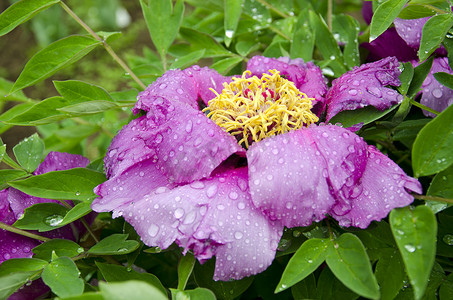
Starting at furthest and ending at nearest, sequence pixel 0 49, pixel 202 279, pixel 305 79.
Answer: pixel 0 49 → pixel 305 79 → pixel 202 279

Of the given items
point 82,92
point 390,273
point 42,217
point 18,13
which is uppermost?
point 18,13

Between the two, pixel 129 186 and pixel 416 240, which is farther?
pixel 129 186

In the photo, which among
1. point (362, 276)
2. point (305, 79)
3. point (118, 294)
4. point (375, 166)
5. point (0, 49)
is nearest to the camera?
point (118, 294)

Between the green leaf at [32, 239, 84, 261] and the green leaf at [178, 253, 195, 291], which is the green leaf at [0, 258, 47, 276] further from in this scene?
the green leaf at [178, 253, 195, 291]

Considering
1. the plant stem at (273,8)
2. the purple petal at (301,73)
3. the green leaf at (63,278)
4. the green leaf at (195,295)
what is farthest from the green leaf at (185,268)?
the plant stem at (273,8)

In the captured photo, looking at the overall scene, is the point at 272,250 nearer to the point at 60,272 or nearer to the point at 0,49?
the point at 60,272

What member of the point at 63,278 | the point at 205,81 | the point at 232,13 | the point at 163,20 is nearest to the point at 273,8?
the point at 232,13

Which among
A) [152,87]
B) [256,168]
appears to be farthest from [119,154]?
[256,168]

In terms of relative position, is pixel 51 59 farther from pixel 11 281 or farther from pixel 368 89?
pixel 368 89
